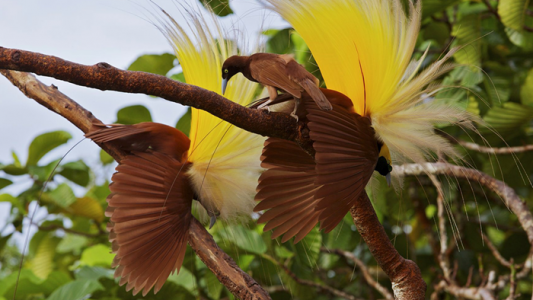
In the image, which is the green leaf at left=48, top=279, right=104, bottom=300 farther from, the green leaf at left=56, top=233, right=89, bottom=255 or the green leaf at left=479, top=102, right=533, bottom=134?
the green leaf at left=479, top=102, right=533, bottom=134

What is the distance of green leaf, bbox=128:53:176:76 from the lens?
134cm

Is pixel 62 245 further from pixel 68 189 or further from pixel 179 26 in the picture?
pixel 179 26

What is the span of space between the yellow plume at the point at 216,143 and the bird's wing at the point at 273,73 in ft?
0.44

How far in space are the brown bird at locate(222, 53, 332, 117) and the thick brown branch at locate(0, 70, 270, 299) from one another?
0.24 m

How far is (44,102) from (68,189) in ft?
3.01

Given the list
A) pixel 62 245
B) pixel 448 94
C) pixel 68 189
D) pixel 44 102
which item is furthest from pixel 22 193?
pixel 448 94

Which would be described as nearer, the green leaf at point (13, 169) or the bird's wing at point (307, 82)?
the bird's wing at point (307, 82)

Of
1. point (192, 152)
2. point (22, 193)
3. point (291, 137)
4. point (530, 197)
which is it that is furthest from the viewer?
point (530, 197)

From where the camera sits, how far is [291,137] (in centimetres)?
61

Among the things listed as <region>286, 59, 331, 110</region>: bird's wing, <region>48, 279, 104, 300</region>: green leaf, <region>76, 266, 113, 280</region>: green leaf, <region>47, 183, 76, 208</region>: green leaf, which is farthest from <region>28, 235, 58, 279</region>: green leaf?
<region>286, 59, 331, 110</region>: bird's wing

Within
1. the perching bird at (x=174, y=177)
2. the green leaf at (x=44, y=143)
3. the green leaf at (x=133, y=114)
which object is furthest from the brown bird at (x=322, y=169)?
the green leaf at (x=44, y=143)

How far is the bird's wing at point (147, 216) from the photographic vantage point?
2.21ft

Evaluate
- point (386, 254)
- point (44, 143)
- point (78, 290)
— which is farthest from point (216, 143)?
point (44, 143)

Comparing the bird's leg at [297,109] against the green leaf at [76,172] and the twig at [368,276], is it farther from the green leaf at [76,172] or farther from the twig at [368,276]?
the green leaf at [76,172]
